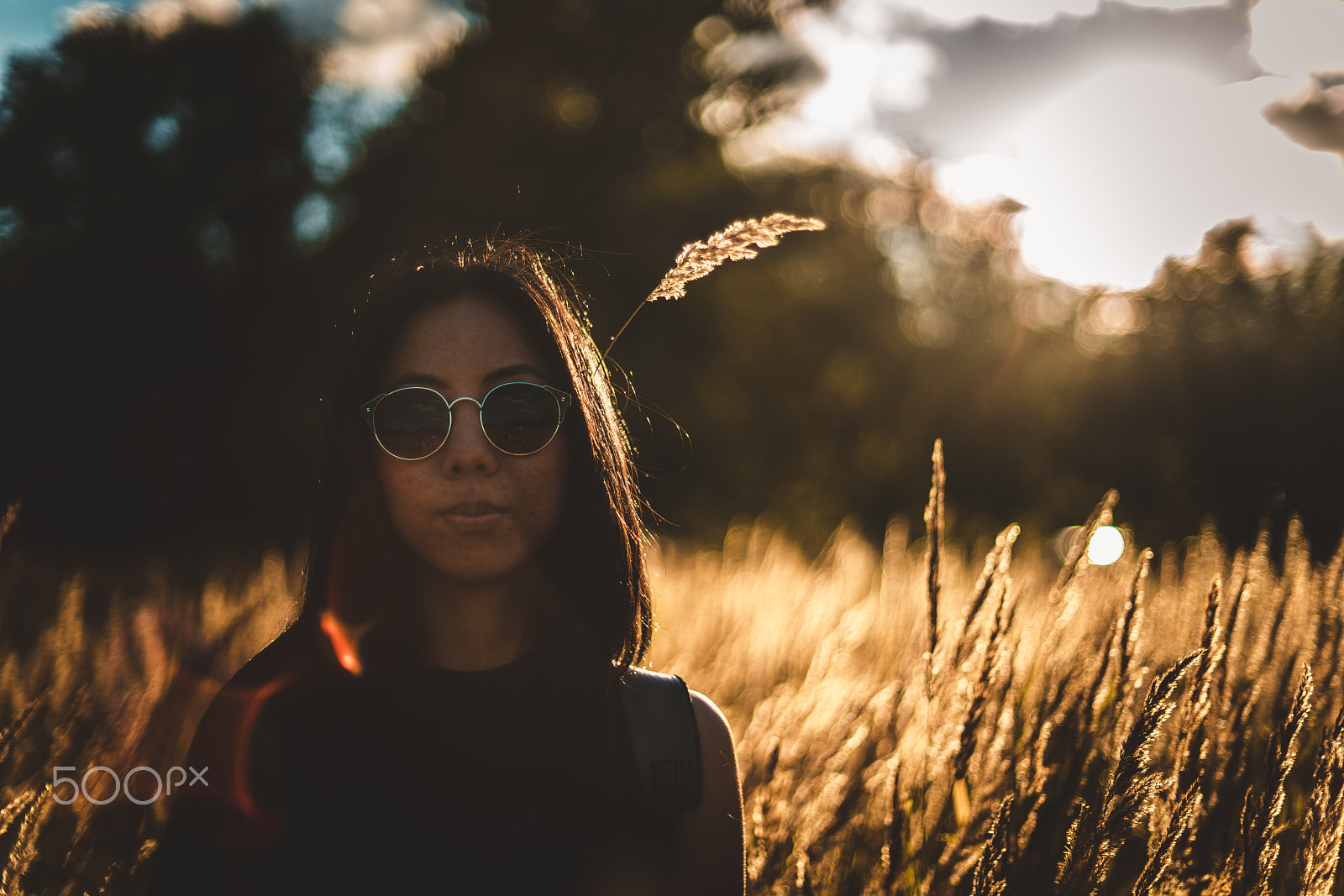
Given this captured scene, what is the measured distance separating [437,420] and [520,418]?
150 millimetres

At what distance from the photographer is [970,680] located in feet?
4.14

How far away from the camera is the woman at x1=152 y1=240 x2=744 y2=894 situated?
1.25m

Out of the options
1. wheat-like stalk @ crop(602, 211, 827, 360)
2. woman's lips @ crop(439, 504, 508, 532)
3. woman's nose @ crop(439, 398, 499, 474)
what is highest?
wheat-like stalk @ crop(602, 211, 827, 360)

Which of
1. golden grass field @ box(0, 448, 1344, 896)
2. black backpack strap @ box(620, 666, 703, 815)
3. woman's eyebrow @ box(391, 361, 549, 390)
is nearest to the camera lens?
golden grass field @ box(0, 448, 1344, 896)

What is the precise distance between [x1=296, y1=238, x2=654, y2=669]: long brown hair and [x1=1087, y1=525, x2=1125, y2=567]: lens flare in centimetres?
87

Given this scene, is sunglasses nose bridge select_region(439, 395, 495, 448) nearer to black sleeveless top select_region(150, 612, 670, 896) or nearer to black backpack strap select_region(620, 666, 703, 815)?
black sleeveless top select_region(150, 612, 670, 896)

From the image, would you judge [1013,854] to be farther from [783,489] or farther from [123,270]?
[123,270]

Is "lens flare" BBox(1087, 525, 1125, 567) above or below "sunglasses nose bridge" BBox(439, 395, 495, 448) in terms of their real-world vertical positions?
below

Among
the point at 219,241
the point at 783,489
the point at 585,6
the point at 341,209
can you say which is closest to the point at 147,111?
the point at 219,241

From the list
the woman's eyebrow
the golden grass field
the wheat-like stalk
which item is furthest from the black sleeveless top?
the wheat-like stalk

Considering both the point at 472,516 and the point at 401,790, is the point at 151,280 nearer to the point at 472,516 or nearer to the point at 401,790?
the point at 472,516

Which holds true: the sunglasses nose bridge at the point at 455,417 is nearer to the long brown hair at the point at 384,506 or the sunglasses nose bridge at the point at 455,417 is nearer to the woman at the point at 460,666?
the woman at the point at 460,666

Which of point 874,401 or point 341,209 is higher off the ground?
point 341,209

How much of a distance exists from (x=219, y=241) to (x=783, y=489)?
948cm
